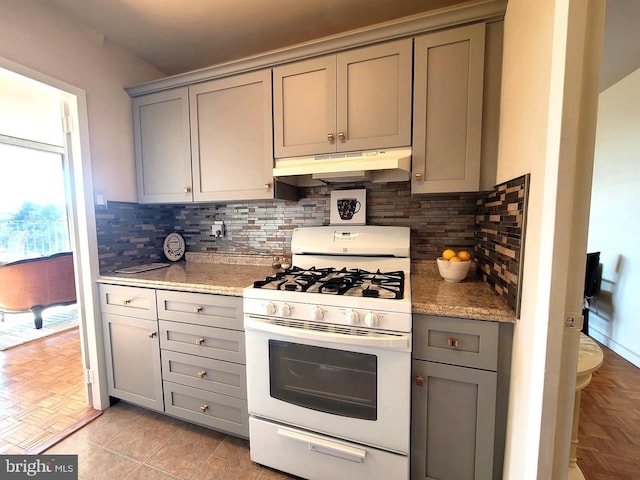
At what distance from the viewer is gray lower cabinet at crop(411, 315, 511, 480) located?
1.10 m

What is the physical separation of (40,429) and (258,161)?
2176 millimetres

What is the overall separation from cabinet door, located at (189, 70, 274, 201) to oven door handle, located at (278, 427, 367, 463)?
1308mm

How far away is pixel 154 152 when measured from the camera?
2.06 metres

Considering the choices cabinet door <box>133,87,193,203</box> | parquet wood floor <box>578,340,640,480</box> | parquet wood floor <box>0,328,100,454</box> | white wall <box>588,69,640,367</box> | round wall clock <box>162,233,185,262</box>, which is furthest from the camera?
white wall <box>588,69,640,367</box>

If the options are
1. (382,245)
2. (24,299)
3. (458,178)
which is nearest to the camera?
(458,178)

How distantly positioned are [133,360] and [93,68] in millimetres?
1970

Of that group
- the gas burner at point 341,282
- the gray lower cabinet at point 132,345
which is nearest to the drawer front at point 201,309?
the gray lower cabinet at point 132,345

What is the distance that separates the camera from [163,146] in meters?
2.04

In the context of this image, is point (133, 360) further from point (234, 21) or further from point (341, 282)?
point (234, 21)

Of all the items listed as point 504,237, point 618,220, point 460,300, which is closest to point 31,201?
point 460,300

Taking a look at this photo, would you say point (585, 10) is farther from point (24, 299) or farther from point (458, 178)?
point (24, 299)

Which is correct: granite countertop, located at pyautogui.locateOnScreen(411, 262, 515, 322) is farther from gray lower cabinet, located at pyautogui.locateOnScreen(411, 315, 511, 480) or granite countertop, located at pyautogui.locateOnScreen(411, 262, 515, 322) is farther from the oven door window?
the oven door window

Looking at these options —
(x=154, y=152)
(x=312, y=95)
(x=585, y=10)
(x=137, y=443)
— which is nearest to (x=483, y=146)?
(x=585, y=10)

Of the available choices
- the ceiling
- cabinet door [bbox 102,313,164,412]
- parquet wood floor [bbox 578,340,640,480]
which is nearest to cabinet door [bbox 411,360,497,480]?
parquet wood floor [bbox 578,340,640,480]
